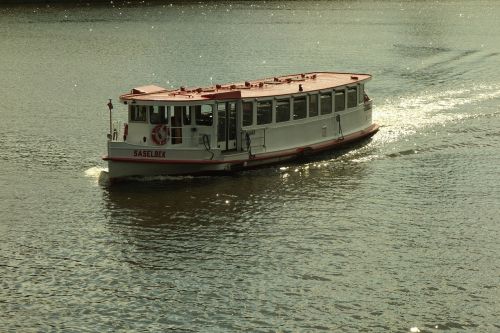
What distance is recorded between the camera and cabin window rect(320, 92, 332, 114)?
61781mm

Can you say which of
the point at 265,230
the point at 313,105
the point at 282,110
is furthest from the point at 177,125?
the point at 265,230

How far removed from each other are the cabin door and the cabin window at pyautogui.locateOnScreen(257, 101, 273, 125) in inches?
75.5

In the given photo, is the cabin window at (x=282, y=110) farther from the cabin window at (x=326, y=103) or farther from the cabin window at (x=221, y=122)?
the cabin window at (x=221, y=122)

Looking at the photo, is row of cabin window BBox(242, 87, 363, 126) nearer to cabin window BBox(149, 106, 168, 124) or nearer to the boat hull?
the boat hull

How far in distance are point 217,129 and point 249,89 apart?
5.81m

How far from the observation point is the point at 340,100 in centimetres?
6344

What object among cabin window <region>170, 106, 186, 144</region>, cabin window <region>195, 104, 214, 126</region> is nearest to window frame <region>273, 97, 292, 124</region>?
cabin window <region>195, 104, 214, 126</region>

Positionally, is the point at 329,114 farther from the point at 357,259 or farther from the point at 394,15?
the point at 394,15

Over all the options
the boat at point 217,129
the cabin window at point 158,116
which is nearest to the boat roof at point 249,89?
the boat at point 217,129

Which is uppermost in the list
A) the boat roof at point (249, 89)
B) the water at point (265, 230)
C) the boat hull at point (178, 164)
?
the boat roof at point (249, 89)

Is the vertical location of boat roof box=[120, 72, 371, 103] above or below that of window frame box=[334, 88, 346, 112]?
above

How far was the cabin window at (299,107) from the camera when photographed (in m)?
59.6

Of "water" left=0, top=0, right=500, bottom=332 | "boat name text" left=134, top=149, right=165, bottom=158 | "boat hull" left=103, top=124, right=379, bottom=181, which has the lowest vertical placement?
"water" left=0, top=0, right=500, bottom=332

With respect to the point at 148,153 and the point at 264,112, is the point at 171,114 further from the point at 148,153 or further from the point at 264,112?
the point at 264,112
